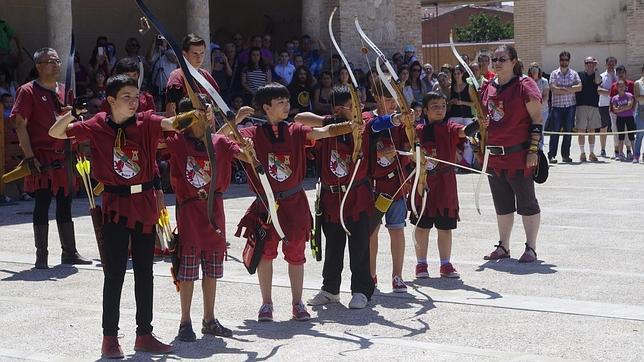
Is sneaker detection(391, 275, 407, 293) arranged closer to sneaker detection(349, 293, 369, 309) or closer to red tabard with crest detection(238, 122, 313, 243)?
sneaker detection(349, 293, 369, 309)

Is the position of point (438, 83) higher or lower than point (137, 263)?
higher

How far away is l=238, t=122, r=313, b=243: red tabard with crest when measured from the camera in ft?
24.6

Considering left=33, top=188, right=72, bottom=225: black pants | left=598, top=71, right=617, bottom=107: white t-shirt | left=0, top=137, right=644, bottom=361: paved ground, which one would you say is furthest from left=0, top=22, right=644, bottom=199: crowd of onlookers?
left=0, top=137, right=644, bottom=361: paved ground

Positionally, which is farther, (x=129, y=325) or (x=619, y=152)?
(x=619, y=152)

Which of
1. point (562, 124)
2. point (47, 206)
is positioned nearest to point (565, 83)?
point (562, 124)

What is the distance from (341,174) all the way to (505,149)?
7.95 feet

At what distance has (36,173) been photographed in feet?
32.4

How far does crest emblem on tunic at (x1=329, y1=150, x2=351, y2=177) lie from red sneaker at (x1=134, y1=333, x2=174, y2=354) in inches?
75.1

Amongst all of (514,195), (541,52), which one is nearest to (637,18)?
(541,52)

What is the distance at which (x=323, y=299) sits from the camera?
808 centimetres

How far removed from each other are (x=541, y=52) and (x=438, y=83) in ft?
64.0

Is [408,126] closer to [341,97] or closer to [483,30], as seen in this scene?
[341,97]

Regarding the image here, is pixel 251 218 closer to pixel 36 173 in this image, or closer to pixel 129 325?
pixel 129 325

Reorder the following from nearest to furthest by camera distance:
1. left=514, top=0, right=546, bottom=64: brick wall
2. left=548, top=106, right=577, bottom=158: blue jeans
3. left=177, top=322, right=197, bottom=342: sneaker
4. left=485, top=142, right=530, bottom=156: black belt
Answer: left=177, top=322, right=197, bottom=342: sneaker, left=485, top=142, right=530, bottom=156: black belt, left=548, top=106, right=577, bottom=158: blue jeans, left=514, top=0, right=546, bottom=64: brick wall
